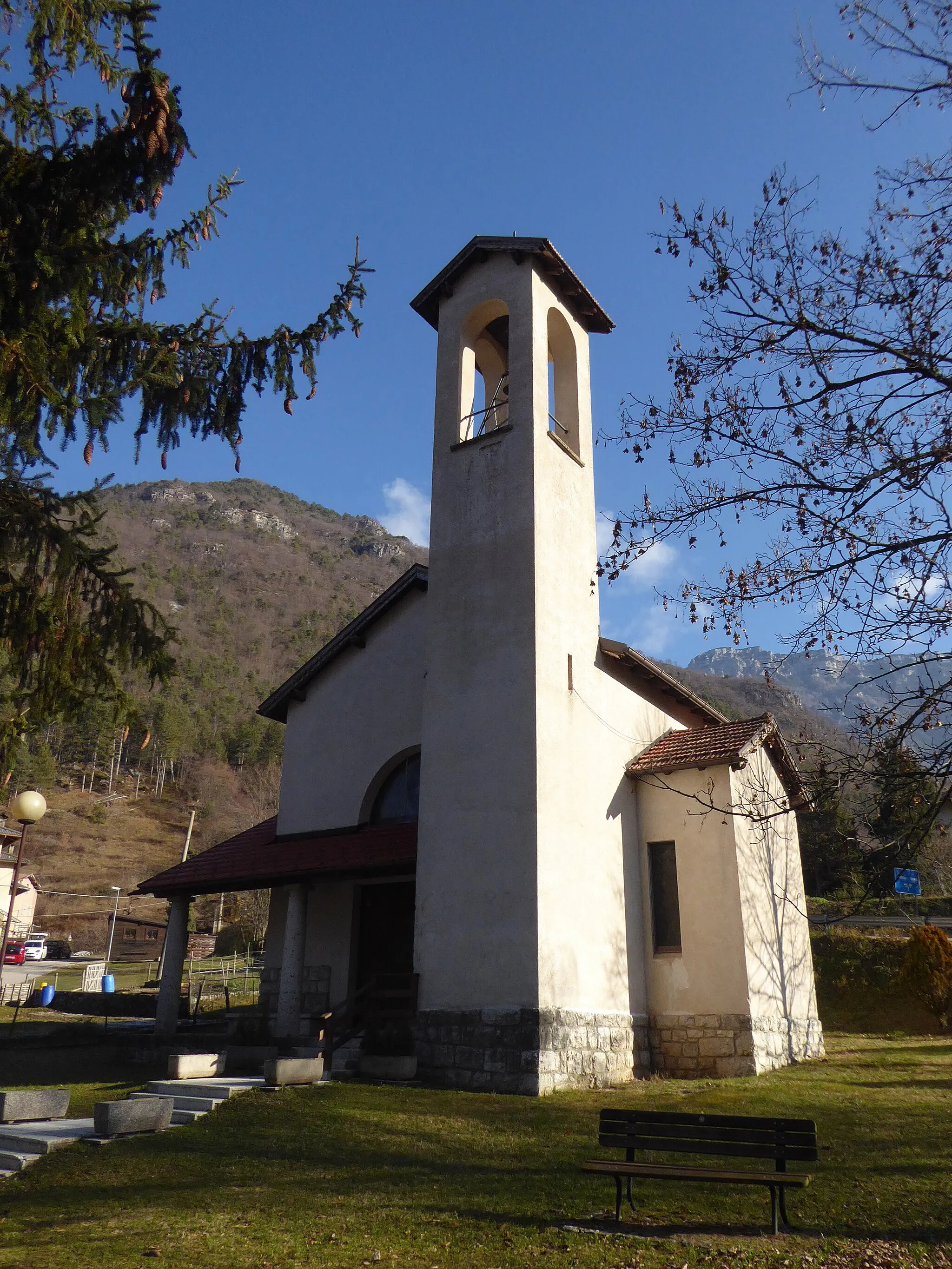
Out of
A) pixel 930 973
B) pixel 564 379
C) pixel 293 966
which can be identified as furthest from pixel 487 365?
pixel 930 973

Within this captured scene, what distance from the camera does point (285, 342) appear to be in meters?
10.5

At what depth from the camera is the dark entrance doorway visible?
1673 centimetres

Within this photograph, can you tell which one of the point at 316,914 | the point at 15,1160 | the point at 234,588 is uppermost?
the point at 234,588

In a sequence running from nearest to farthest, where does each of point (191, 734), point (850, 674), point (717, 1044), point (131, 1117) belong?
point (850, 674) < point (131, 1117) < point (717, 1044) < point (191, 734)

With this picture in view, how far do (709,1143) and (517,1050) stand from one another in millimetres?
6129

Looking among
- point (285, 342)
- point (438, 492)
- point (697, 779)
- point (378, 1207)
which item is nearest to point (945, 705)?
point (378, 1207)

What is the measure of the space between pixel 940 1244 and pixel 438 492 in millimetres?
12899

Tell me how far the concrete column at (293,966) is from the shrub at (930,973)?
14.7 metres

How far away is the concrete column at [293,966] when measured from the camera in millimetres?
15820

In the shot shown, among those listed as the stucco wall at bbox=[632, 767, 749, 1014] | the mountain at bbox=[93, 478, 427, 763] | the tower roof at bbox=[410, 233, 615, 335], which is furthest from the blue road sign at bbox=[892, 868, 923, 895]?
the mountain at bbox=[93, 478, 427, 763]

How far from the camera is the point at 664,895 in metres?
16.5

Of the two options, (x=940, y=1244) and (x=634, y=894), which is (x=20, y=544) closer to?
(x=940, y=1244)

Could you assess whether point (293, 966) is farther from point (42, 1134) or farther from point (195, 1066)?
point (42, 1134)

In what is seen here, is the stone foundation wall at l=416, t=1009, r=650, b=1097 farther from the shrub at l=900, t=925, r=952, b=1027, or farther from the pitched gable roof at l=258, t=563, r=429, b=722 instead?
the shrub at l=900, t=925, r=952, b=1027
